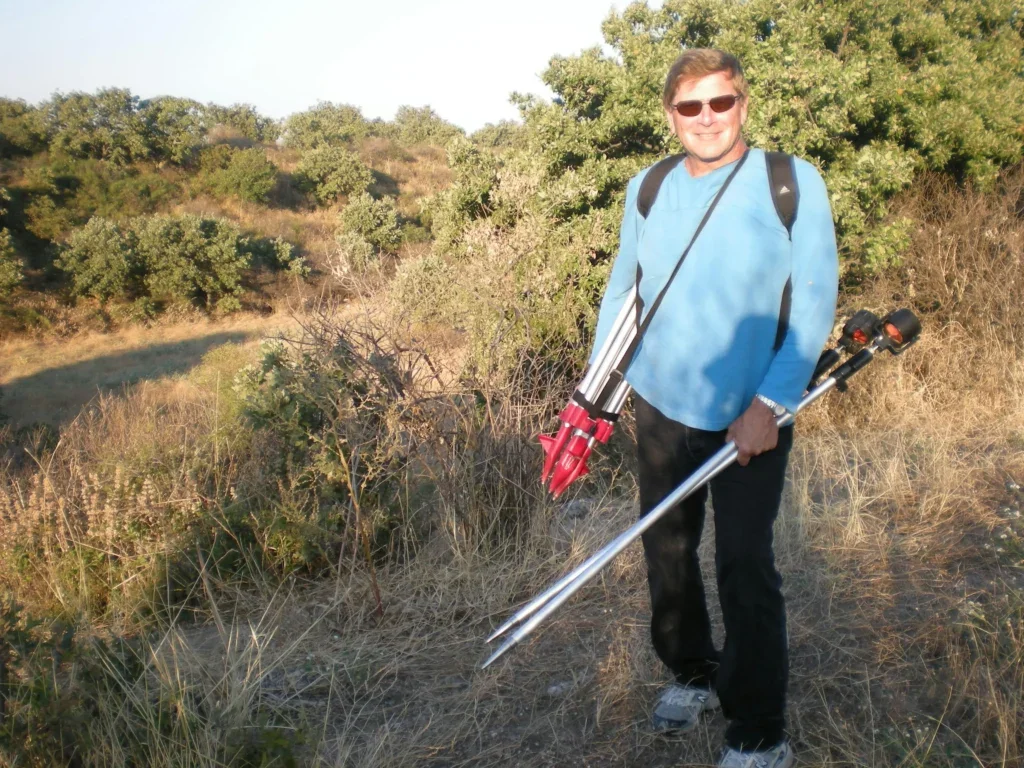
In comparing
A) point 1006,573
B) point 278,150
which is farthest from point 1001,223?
point 278,150

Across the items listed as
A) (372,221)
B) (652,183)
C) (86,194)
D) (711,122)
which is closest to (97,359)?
(372,221)

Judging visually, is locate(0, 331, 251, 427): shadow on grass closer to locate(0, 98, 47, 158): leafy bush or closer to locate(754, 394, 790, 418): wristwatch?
locate(0, 98, 47, 158): leafy bush

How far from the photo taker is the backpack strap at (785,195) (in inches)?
76.8

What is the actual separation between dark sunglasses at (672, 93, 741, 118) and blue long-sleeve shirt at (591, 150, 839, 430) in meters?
0.14

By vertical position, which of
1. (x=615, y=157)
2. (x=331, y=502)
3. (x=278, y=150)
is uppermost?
(x=278, y=150)

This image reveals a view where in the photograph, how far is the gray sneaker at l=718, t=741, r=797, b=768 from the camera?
2115mm

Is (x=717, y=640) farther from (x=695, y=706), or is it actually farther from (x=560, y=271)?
(x=560, y=271)

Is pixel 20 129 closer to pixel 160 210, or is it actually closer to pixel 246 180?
pixel 160 210

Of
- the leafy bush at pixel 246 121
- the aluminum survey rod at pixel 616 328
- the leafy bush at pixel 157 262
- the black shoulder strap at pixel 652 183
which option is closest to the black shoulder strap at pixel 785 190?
the black shoulder strap at pixel 652 183

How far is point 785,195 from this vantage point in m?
1.95

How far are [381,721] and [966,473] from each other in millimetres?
3206

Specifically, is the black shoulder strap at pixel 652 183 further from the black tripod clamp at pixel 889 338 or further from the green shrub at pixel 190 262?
the green shrub at pixel 190 262

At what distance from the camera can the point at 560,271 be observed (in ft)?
19.5

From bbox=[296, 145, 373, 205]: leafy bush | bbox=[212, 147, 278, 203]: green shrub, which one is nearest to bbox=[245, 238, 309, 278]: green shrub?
bbox=[212, 147, 278, 203]: green shrub
